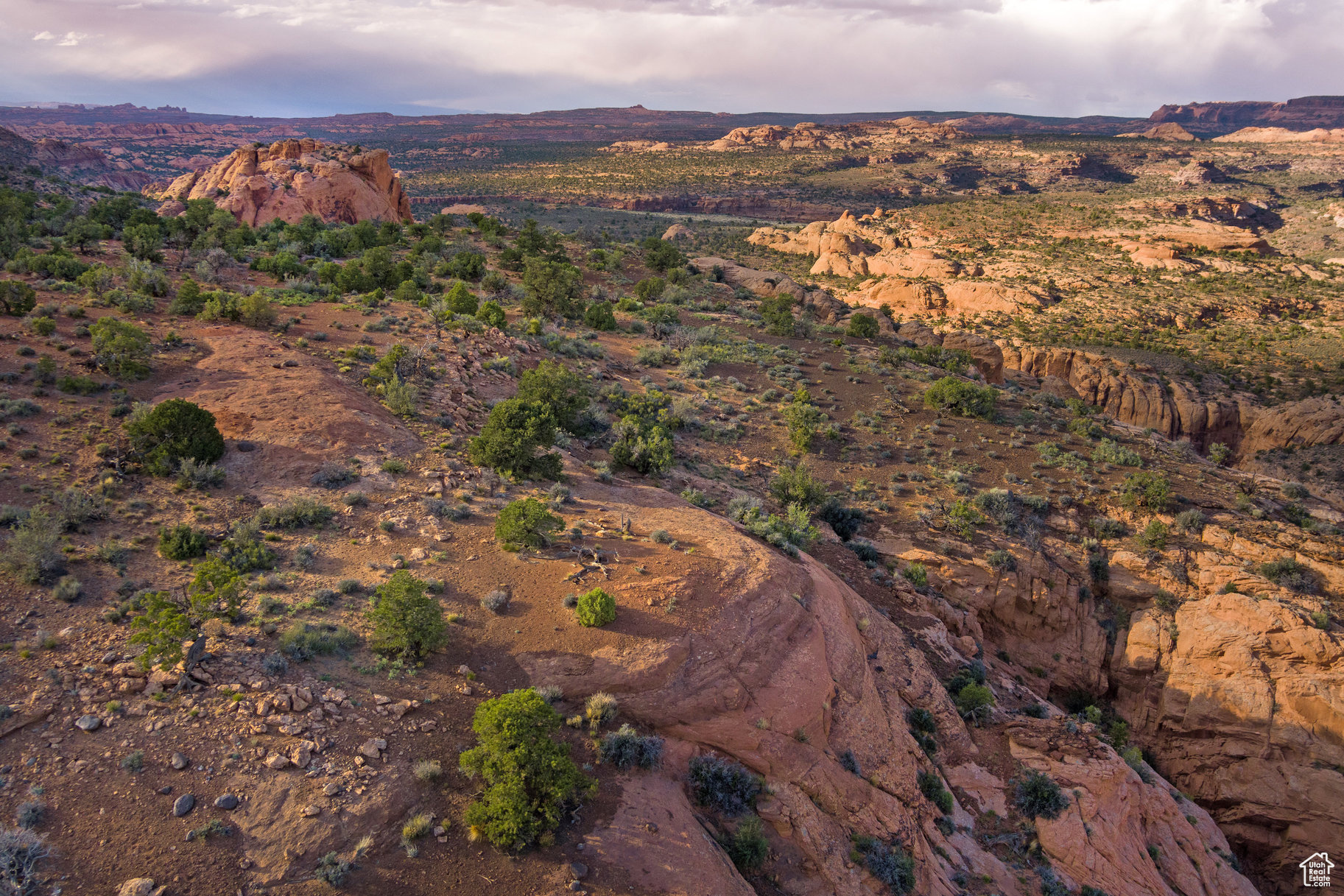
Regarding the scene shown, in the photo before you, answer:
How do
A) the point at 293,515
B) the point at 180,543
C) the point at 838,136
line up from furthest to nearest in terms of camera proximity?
the point at 838,136, the point at 293,515, the point at 180,543

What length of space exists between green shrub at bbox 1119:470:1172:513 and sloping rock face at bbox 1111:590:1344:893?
12.9ft

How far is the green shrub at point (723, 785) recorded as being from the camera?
973cm

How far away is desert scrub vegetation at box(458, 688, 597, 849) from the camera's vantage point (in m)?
7.86

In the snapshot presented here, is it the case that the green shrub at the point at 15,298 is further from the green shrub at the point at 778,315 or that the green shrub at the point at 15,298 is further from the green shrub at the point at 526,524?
the green shrub at the point at 778,315

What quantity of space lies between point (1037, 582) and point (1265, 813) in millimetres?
7459

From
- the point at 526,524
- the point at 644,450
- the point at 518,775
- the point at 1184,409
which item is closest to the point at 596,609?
the point at 526,524

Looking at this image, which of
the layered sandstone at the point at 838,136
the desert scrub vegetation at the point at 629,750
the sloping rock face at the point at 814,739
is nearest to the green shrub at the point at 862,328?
the sloping rock face at the point at 814,739

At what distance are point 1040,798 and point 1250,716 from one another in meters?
8.35

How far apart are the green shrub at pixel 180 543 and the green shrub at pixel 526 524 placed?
208 inches

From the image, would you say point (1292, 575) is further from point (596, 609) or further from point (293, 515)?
point (293, 515)

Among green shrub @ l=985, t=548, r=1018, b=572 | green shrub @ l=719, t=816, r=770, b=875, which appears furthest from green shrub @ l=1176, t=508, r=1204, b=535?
green shrub @ l=719, t=816, r=770, b=875

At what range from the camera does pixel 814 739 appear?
37.0ft

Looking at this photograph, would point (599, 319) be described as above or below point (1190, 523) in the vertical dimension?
above

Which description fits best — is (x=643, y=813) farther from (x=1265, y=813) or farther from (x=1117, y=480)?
(x=1117, y=480)
